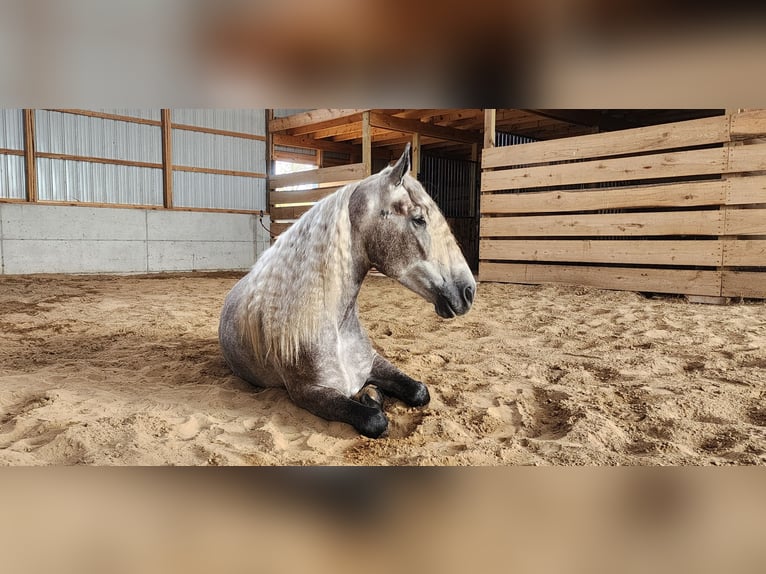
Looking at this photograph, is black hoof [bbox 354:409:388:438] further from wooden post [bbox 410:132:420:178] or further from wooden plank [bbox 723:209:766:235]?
wooden post [bbox 410:132:420:178]

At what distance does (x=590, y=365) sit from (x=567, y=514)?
8.89 ft

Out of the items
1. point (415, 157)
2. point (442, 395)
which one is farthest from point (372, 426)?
point (415, 157)

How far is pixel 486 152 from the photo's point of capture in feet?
23.3

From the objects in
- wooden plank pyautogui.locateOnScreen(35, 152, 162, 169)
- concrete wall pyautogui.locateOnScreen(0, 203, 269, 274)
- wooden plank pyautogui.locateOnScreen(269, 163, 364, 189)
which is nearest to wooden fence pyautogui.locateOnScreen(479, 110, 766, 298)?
wooden plank pyautogui.locateOnScreen(269, 163, 364, 189)

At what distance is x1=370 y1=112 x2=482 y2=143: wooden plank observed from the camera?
8.92 meters

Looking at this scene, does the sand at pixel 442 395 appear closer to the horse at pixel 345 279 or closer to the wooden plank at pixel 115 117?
the horse at pixel 345 279

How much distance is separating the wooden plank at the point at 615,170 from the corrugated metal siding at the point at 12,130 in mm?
9085

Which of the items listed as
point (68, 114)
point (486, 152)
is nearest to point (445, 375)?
point (486, 152)

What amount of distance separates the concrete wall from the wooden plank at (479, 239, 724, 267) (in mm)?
7417

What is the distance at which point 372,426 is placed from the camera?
182cm

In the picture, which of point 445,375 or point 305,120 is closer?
point 445,375
